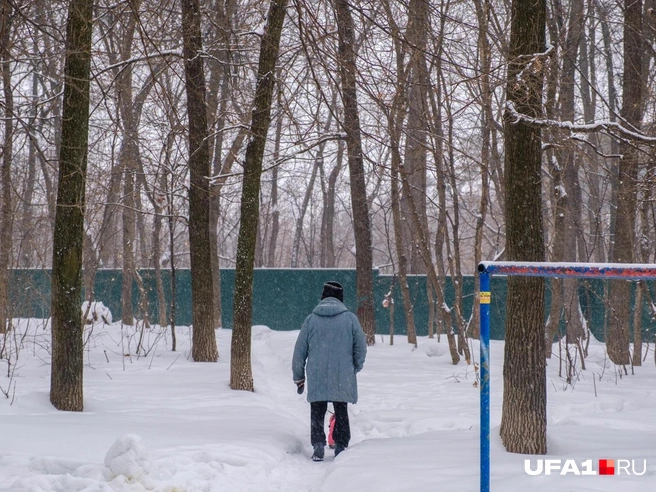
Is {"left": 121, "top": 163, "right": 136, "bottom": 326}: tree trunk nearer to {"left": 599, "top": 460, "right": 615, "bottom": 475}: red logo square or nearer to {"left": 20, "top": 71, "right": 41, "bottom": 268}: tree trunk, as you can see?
{"left": 20, "top": 71, "right": 41, "bottom": 268}: tree trunk

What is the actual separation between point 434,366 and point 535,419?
6.58m

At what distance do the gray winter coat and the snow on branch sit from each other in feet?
8.59

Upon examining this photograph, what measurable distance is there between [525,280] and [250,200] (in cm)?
424

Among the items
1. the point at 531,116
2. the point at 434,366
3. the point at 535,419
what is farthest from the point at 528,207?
the point at 434,366

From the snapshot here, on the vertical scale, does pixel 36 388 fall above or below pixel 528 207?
below

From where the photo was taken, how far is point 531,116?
232 inches

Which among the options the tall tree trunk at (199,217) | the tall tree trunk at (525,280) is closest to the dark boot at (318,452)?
the tall tree trunk at (525,280)

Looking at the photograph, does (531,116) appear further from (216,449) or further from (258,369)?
(258,369)

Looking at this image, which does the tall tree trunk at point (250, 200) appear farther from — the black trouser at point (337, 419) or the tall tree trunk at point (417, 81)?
the black trouser at point (337, 419)

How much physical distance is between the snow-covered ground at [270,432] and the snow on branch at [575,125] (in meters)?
2.54

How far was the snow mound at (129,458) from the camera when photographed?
482cm

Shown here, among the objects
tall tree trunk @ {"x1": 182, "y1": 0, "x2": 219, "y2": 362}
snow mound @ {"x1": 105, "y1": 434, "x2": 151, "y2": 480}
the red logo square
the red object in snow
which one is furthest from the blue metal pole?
tall tree trunk @ {"x1": 182, "y1": 0, "x2": 219, "y2": 362}

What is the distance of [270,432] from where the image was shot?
693 centimetres

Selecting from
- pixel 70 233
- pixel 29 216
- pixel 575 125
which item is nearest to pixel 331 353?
pixel 70 233
